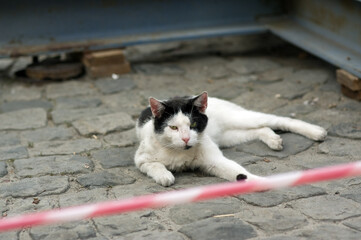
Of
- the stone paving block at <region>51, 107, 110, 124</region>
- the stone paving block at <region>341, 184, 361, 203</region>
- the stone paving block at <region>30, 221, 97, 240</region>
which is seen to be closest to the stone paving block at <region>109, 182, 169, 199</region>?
the stone paving block at <region>30, 221, 97, 240</region>

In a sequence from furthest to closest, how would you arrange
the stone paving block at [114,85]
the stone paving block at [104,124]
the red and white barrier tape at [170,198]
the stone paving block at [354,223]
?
the stone paving block at [114,85], the stone paving block at [104,124], the stone paving block at [354,223], the red and white barrier tape at [170,198]

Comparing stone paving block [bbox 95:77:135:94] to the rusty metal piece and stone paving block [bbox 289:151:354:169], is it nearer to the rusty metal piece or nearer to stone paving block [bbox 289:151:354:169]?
the rusty metal piece

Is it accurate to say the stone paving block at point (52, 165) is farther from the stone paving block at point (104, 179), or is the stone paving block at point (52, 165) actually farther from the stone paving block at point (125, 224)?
the stone paving block at point (125, 224)

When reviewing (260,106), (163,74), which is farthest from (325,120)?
(163,74)

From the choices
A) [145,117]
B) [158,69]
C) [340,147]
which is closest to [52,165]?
[145,117]

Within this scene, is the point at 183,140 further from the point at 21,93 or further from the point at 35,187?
the point at 21,93

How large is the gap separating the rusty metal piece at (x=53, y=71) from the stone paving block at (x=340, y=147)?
3660 mm

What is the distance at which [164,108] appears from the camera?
4828 millimetres

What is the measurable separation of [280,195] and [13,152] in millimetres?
2579

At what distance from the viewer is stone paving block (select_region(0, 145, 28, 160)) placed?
219 inches

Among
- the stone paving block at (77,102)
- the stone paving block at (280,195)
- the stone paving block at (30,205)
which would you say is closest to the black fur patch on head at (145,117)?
the stone paving block at (30,205)

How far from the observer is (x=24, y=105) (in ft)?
23.0

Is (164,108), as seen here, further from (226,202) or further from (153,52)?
(153,52)

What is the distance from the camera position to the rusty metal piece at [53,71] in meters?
7.82
